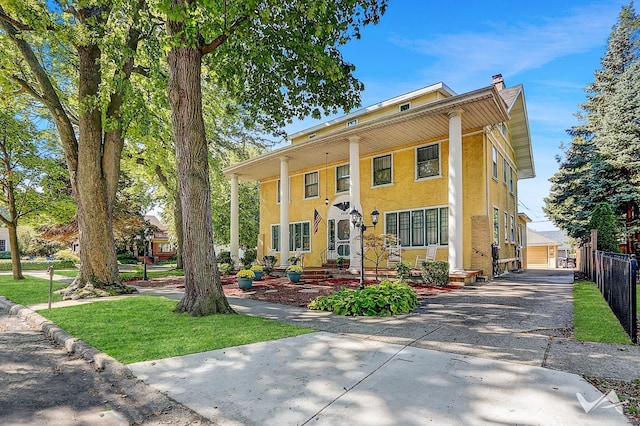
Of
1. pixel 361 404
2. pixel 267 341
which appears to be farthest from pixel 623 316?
pixel 267 341

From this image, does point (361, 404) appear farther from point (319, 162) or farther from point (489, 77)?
point (489, 77)

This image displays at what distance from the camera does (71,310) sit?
26.0ft

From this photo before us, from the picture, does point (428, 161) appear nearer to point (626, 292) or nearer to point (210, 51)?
point (210, 51)

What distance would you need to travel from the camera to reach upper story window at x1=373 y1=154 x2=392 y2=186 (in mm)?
15969

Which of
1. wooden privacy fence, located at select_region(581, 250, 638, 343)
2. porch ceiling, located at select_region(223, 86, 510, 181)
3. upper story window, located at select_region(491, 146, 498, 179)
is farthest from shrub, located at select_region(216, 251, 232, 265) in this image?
wooden privacy fence, located at select_region(581, 250, 638, 343)

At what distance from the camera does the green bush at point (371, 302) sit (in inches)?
276

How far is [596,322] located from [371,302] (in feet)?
12.4

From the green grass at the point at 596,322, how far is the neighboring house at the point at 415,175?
4218mm

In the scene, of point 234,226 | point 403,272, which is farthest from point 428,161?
point 234,226

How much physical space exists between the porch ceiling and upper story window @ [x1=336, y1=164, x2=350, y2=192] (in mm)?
492

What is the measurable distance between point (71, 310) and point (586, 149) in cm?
2354

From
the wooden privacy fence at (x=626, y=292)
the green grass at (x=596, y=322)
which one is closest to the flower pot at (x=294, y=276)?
the green grass at (x=596, y=322)

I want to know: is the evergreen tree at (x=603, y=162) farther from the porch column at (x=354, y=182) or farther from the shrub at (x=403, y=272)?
the porch column at (x=354, y=182)

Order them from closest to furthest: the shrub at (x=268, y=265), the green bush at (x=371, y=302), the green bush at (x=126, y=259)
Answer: the green bush at (x=371, y=302), the shrub at (x=268, y=265), the green bush at (x=126, y=259)
